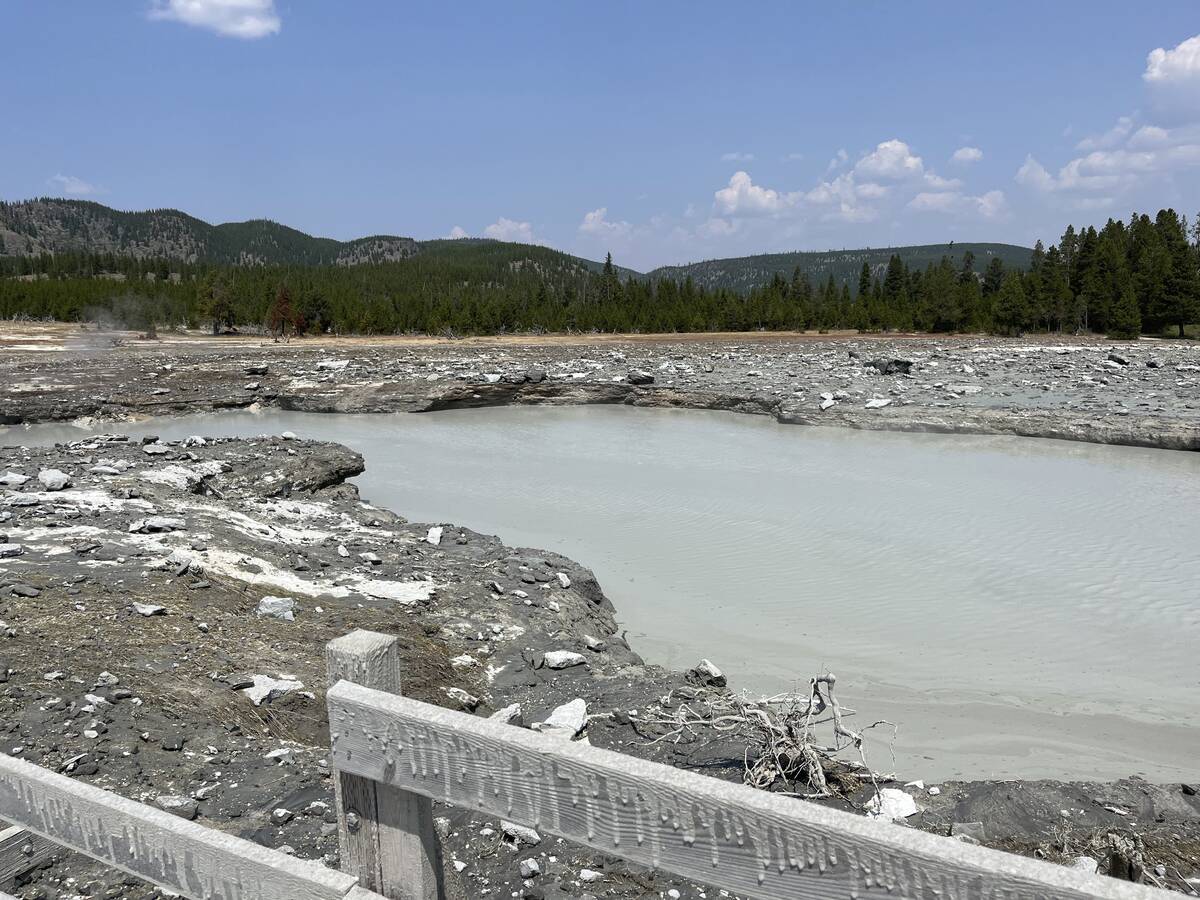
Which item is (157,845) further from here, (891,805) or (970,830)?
(970,830)

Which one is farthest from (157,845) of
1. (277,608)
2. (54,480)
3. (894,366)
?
(894,366)

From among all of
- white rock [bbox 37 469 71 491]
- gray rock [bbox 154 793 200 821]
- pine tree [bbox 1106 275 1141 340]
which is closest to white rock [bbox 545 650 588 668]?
gray rock [bbox 154 793 200 821]

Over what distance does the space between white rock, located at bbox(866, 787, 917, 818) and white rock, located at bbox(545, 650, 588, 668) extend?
2.58 m

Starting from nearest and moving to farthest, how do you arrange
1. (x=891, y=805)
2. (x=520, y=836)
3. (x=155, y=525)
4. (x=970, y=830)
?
(x=520, y=836), (x=970, y=830), (x=891, y=805), (x=155, y=525)

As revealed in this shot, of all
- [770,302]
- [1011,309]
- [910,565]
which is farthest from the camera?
[770,302]

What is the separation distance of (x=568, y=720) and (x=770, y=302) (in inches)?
2866

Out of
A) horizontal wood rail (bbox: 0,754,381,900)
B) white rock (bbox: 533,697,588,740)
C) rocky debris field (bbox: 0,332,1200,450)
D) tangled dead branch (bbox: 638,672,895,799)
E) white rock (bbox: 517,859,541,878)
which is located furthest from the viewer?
rocky debris field (bbox: 0,332,1200,450)

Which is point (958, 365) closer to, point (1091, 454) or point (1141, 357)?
point (1141, 357)

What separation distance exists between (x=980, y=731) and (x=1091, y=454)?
1462cm

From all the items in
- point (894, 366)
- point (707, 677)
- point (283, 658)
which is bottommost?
point (707, 677)

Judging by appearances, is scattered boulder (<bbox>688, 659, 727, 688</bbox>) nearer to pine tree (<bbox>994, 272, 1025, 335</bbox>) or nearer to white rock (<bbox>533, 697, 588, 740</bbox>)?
white rock (<bbox>533, 697, 588, 740</bbox>)

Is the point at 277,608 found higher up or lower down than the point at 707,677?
higher up

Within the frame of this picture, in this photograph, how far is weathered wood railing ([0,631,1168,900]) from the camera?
147 centimetres

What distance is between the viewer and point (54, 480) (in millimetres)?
9539
